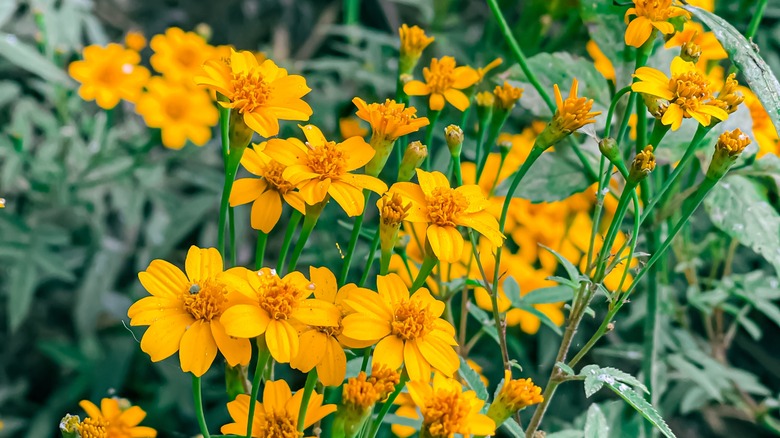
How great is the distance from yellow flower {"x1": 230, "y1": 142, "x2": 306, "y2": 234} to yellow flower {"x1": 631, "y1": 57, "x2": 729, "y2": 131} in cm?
24

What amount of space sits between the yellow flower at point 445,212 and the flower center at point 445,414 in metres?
0.09

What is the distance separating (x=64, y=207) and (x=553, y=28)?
904 mm

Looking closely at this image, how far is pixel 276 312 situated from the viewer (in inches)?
18.8

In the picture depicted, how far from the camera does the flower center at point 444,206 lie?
54 cm

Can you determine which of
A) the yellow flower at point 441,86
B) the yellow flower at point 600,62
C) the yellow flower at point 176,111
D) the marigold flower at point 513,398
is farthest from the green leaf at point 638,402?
the yellow flower at point 176,111

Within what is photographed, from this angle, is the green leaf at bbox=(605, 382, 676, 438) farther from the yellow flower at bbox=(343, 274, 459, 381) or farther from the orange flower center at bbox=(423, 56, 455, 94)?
the orange flower center at bbox=(423, 56, 455, 94)

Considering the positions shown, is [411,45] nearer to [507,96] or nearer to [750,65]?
[507,96]

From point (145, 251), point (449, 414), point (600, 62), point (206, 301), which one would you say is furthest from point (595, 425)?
point (145, 251)

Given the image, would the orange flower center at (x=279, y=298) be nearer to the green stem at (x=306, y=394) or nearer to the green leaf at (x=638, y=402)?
the green stem at (x=306, y=394)

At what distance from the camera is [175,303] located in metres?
0.51

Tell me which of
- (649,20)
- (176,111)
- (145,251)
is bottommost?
(145,251)

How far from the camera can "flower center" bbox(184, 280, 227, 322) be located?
1.63 feet

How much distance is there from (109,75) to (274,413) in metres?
0.92

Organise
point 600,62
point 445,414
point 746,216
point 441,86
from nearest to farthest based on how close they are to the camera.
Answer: point 445,414 → point 441,86 → point 746,216 → point 600,62
